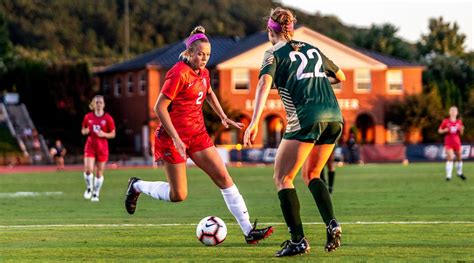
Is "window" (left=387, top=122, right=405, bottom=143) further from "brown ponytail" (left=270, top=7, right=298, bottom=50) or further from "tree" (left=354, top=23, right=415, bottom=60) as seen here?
"brown ponytail" (left=270, top=7, right=298, bottom=50)

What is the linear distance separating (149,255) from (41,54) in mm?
129265

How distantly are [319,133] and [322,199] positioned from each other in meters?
0.71

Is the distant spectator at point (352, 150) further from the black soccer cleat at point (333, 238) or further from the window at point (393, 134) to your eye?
the black soccer cleat at point (333, 238)

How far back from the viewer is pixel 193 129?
12.9 m

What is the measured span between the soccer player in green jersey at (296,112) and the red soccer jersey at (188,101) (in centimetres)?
141

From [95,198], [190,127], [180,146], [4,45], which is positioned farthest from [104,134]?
[4,45]

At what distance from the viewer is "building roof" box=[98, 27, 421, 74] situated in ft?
243

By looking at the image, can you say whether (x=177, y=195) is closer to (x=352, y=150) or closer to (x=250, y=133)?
(x=250, y=133)

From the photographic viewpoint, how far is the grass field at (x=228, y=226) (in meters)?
11.8

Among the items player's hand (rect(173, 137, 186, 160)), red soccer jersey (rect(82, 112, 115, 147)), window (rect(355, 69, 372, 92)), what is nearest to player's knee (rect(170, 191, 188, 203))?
player's hand (rect(173, 137, 186, 160))

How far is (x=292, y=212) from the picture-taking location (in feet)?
37.8

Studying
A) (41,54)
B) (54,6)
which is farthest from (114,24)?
(41,54)

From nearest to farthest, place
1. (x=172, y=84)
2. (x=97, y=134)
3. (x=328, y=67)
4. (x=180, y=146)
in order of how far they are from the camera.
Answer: (x=328, y=67), (x=180, y=146), (x=172, y=84), (x=97, y=134)

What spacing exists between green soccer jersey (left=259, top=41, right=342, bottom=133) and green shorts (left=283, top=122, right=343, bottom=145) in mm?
43
